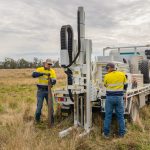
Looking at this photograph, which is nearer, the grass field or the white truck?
the grass field

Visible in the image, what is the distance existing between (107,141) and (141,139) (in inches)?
30.5

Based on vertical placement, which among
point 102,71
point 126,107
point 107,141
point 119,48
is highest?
point 119,48

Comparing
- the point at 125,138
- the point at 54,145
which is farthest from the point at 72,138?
the point at 125,138

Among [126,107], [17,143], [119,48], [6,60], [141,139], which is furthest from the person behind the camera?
[6,60]

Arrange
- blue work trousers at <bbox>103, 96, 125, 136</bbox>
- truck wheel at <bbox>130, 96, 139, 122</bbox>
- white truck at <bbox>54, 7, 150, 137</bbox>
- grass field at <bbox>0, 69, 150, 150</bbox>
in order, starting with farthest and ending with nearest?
truck wheel at <bbox>130, 96, 139, 122</bbox> → white truck at <bbox>54, 7, 150, 137</bbox> → blue work trousers at <bbox>103, 96, 125, 136</bbox> → grass field at <bbox>0, 69, 150, 150</bbox>

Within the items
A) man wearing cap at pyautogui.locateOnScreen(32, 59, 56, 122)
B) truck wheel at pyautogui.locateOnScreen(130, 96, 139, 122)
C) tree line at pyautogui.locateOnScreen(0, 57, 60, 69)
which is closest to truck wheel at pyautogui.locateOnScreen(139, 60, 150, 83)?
truck wheel at pyautogui.locateOnScreen(130, 96, 139, 122)

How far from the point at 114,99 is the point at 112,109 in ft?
0.98

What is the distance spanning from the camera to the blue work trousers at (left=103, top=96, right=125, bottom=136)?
25.7 ft

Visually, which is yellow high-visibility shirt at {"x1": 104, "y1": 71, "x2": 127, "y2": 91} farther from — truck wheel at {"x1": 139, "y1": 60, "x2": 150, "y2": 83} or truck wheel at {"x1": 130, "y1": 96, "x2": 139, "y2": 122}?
truck wheel at {"x1": 139, "y1": 60, "x2": 150, "y2": 83}

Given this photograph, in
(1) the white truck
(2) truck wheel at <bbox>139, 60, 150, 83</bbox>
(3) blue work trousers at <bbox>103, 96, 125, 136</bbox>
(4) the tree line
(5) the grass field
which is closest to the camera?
(5) the grass field

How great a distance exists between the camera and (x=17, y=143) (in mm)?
6652

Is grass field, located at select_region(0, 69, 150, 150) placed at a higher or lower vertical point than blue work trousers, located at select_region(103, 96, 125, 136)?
lower

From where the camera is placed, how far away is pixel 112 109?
7.97m

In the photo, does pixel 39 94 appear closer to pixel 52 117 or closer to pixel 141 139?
pixel 52 117
